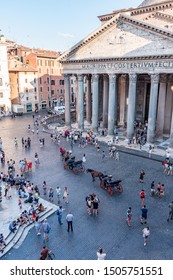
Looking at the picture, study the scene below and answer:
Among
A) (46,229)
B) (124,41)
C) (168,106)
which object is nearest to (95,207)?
(46,229)

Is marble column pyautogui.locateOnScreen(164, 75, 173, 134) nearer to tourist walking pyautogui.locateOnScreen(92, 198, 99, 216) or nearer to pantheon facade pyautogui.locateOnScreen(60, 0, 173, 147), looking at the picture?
pantheon facade pyautogui.locateOnScreen(60, 0, 173, 147)

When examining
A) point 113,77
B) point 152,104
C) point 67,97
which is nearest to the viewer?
point 152,104

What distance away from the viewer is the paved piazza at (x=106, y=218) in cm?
1156

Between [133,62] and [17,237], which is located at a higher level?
[133,62]

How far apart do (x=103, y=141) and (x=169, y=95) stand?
407 inches

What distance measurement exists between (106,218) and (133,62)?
58.7 ft

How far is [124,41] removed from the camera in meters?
26.1

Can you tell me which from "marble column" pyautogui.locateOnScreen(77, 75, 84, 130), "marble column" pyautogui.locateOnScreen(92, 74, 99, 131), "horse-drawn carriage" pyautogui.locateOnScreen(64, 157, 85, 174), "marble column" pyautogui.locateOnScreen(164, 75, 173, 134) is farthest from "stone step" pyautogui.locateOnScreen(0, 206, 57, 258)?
"marble column" pyautogui.locateOnScreen(164, 75, 173, 134)

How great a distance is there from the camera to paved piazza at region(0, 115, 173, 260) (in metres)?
11.6

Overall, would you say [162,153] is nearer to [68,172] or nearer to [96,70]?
[68,172]

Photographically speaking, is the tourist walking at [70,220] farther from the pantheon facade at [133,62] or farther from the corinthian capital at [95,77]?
the corinthian capital at [95,77]


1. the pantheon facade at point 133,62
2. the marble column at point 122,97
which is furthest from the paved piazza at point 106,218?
the marble column at point 122,97

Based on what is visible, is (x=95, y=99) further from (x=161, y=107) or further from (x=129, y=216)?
(x=129, y=216)

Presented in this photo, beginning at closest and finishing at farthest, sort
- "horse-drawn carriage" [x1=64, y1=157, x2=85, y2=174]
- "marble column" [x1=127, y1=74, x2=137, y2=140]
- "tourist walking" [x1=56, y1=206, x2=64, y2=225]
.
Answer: "tourist walking" [x1=56, y1=206, x2=64, y2=225], "horse-drawn carriage" [x1=64, y1=157, x2=85, y2=174], "marble column" [x1=127, y1=74, x2=137, y2=140]
